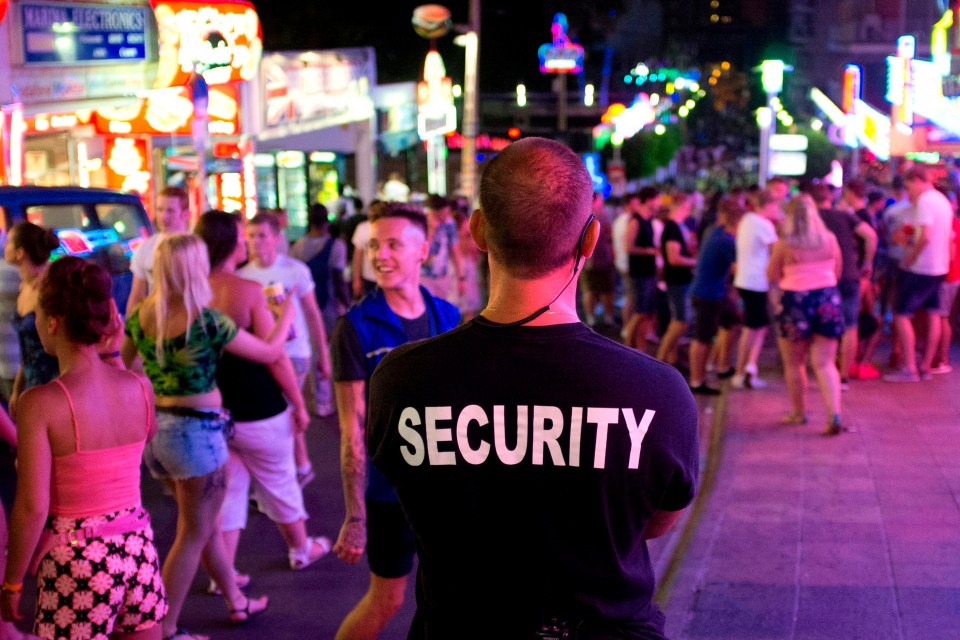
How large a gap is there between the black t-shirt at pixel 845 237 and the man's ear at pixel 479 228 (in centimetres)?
789

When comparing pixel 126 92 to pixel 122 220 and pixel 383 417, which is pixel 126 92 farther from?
A: pixel 383 417

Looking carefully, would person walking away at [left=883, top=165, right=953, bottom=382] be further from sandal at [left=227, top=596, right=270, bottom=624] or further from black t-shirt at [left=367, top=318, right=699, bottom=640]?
black t-shirt at [left=367, top=318, right=699, bottom=640]

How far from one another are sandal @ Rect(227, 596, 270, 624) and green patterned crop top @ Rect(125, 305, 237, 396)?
118 centimetres

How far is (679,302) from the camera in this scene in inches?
432

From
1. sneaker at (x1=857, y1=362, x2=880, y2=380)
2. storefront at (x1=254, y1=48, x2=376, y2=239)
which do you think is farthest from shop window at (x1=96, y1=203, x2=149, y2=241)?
storefront at (x1=254, y1=48, x2=376, y2=239)

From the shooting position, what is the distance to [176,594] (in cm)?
483

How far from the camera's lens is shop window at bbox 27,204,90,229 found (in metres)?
9.69

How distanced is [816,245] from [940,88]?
374 inches

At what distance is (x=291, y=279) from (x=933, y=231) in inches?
249

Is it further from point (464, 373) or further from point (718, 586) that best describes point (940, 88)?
point (464, 373)

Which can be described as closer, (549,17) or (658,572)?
(658,572)

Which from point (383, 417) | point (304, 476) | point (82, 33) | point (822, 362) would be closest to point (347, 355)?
point (383, 417)

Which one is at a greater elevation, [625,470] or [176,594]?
[625,470]

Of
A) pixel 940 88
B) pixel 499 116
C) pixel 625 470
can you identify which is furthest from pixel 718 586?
pixel 499 116
